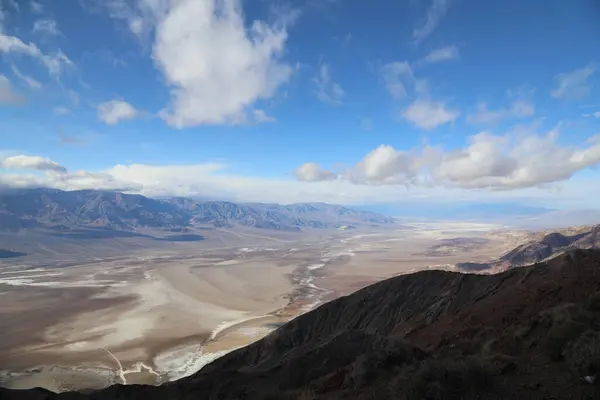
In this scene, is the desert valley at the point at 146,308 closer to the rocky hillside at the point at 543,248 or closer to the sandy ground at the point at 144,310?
the sandy ground at the point at 144,310

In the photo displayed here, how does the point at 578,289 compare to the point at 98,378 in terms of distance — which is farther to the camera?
the point at 98,378

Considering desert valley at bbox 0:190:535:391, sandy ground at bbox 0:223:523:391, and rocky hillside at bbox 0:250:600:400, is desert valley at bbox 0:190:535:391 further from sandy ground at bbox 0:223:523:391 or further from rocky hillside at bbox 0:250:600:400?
rocky hillside at bbox 0:250:600:400

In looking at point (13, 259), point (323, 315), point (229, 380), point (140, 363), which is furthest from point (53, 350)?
point (13, 259)

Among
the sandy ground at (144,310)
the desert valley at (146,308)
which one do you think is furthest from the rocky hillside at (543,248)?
the desert valley at (146,308)

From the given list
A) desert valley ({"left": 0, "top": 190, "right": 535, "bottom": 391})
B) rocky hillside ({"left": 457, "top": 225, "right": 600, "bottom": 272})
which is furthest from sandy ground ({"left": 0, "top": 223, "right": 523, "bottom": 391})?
rocky hillside ({"left": 457, "top": 225, "right": 600, "bottom": 272})

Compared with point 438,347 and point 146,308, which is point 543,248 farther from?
point 146,308

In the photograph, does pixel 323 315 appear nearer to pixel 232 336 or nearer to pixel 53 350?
pixel 232 336
